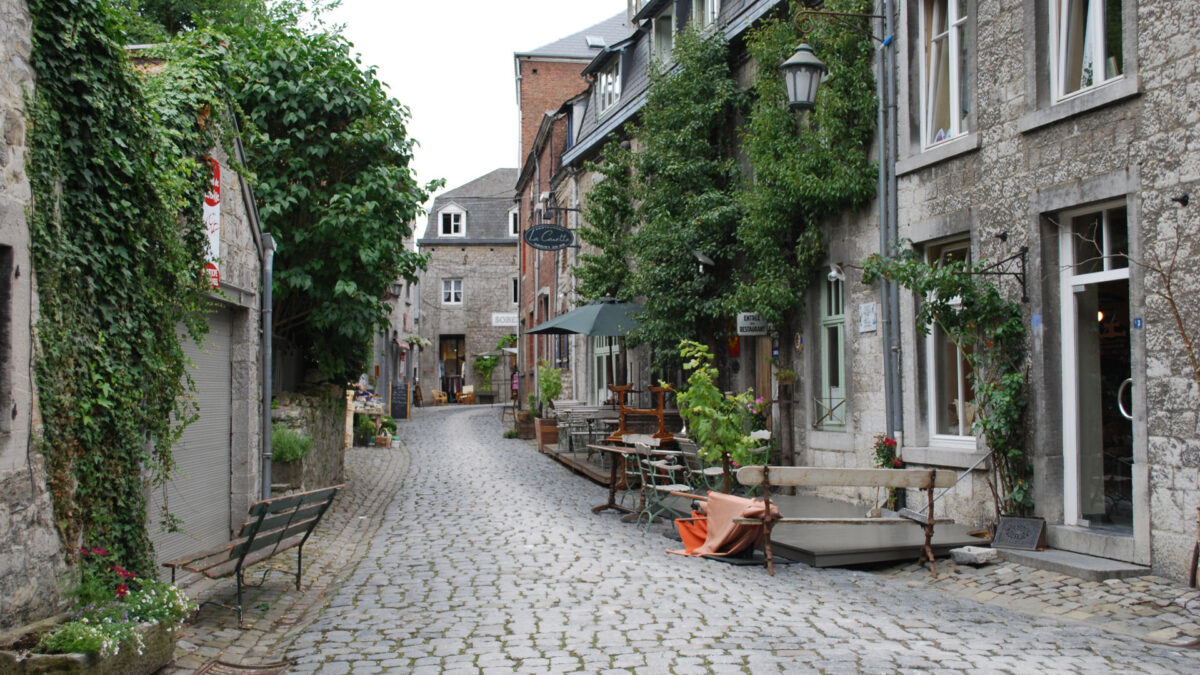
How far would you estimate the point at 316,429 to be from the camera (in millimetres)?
12727

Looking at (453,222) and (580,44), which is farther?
(453,222)

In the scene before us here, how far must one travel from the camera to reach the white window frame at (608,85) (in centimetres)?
1989

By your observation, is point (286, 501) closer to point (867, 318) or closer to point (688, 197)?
point (867, 318)

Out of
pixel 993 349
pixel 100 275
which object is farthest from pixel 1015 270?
pixel 100 275

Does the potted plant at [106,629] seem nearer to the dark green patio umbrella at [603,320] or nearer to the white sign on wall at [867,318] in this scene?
the white sign on wall at [867,318]

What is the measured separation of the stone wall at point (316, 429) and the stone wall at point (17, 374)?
247 inches

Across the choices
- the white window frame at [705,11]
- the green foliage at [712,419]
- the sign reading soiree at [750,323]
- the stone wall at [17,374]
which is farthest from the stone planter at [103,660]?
the white window frame at [705,11]

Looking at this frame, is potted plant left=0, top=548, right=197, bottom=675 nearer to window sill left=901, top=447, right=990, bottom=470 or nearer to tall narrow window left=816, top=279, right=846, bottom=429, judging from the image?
window sill left=901, top=447, right=990, bottom=470

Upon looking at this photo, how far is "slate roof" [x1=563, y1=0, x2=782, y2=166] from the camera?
1373cm

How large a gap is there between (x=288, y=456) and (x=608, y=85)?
1203cm

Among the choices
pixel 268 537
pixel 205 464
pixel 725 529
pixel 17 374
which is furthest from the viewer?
pixel 205 464

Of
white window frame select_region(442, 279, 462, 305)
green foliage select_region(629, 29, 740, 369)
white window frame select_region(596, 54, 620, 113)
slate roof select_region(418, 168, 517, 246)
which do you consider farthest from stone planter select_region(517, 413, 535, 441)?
white window frame select_region(442, 279, 462, 305)

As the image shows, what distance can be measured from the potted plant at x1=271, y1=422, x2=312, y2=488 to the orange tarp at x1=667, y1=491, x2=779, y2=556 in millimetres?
4651

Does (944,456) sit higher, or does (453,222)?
(453,222)
